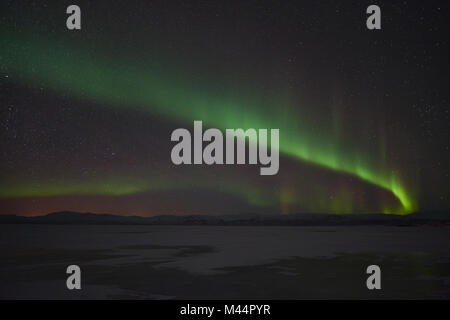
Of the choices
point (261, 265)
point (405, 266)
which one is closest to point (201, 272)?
point (261, 265)

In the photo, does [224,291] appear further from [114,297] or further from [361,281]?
[361,281]

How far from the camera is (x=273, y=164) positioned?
20.7m

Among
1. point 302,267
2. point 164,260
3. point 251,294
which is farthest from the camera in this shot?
point 164,260

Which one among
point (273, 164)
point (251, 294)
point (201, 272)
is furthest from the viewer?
point (273, 164)

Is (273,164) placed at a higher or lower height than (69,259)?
higher

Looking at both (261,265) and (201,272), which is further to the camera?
(261,265)

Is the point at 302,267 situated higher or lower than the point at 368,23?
lower

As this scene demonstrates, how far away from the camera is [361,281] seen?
12.5m

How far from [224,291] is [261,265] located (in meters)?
5.20

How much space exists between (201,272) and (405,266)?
778 cm
